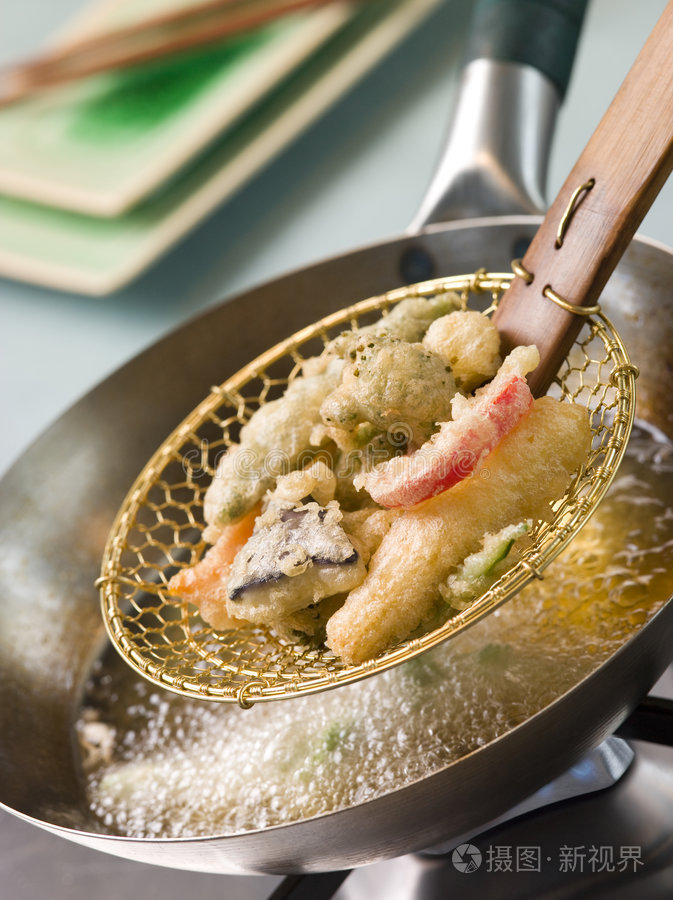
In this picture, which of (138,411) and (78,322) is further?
(78,322)

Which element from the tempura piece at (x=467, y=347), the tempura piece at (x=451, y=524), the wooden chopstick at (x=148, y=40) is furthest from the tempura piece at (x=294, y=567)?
the wooden chopstick at (x=148, y=40)

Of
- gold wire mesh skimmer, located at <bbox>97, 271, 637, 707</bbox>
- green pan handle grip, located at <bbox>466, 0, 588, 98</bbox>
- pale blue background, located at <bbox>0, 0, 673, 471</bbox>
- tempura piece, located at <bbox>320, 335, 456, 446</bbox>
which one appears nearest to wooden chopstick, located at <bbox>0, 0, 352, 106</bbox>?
pale blue background, located at <bbox>0, 0, 673, 471</bbox>

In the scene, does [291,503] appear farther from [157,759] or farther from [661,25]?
[661,25]

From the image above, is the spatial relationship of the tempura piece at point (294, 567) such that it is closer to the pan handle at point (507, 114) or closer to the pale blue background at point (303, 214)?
the pan handle at point (507, 114)

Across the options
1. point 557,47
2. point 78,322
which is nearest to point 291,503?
point 557,47

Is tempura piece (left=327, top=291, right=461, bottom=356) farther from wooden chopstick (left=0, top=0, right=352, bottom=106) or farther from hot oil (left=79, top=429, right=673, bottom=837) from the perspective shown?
wooden chopstick (left=0, top=0, right=352, bottom=106)

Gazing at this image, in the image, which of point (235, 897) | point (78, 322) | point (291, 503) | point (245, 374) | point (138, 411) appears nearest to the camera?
point (291, 503)
